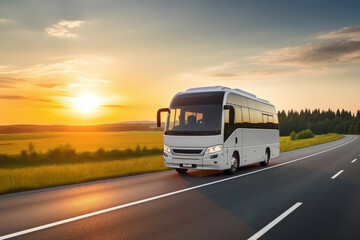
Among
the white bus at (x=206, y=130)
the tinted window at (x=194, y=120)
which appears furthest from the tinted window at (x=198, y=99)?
the tinted window at (x=194, y=120)

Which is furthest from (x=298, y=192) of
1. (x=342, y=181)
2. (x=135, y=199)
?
(x=135, y=199)

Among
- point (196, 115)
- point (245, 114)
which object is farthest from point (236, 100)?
point (196, 115)

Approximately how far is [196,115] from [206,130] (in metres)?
0.81

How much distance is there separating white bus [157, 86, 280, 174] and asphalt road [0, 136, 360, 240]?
165 centimetres

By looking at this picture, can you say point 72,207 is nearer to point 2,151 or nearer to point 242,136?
point 242,136

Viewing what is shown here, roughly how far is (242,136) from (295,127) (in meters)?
169

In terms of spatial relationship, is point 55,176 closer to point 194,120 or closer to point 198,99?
point 194,120

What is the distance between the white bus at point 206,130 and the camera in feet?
41.2

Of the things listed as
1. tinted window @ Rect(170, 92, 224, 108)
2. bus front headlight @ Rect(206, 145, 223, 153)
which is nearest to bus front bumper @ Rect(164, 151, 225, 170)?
bus front headlight @ Rect(206, 145, 223, 153)

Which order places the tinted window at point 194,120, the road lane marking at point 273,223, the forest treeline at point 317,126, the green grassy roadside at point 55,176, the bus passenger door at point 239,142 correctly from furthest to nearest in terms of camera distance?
the forest treeline at point 317,126 < the bus passenger door at point 239,142 < the tinted window at point 194,120 < the green grassy roadside at point 55,176 < the road lane marking at point 273,223

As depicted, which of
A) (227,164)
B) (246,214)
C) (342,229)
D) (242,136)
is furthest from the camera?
(242,136)

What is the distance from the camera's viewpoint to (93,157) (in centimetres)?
3616

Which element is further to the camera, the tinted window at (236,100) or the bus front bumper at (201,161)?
the tinted window at (236,100)

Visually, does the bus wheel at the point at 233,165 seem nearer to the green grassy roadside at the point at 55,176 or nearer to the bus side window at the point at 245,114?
the bus side window at the point at 245,114
